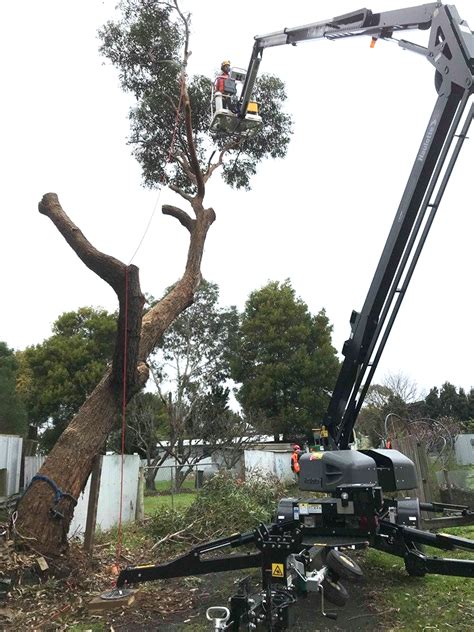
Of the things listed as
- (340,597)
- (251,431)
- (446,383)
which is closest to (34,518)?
(340,597)

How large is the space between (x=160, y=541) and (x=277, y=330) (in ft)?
68.7

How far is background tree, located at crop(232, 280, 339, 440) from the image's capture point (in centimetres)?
2594

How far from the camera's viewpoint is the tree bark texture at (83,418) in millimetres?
5953

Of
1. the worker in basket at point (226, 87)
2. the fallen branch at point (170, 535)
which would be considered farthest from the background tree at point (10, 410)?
the worker in basket at point (226, 87)

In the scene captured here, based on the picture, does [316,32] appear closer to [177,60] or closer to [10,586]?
[177,60]

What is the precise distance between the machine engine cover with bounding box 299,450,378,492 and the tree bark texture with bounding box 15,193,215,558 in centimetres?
253

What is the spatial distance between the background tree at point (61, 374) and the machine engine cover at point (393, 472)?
19642mm

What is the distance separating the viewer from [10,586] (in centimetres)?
523

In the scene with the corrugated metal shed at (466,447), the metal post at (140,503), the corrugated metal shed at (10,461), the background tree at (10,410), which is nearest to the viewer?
the corrugated metal shed at (10,461)

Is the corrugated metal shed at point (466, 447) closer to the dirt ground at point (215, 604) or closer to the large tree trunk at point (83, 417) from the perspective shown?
the dirt ground at point (215, 604)

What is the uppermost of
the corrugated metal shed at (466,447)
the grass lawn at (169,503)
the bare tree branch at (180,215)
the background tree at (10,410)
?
the bare tree branch at (180,215)

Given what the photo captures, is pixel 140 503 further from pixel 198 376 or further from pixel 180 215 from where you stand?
pixel 198 376

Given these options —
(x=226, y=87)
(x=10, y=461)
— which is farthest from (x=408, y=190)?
(x=10, y=461)

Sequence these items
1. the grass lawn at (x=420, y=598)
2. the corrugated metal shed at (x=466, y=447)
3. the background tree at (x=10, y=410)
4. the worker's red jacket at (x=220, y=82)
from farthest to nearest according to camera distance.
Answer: the corrugated metal shed at (x=466, y=447) < the background tree at (x=10, y=410) < the worker's red jacket at (x=220, y=82) < the grass lawn at (x=420, y=598)
